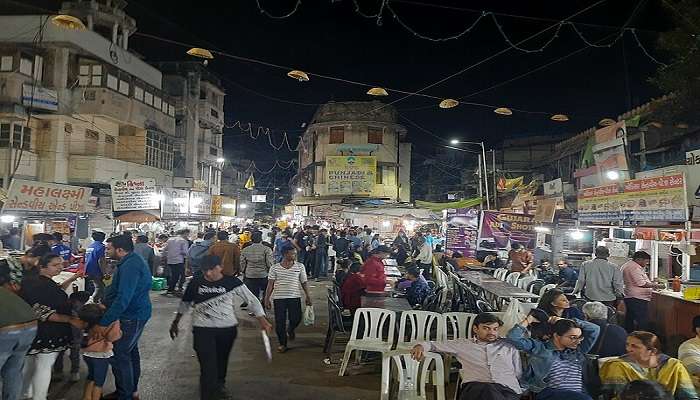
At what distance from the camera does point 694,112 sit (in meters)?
12.5

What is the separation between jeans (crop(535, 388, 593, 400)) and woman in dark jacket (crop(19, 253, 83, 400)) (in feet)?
14.9

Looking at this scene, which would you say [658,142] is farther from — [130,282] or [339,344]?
[130,282]

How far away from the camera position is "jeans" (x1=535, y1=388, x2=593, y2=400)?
403 centimetres

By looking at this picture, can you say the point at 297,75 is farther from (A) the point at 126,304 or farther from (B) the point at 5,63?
(B) the point at 5,63

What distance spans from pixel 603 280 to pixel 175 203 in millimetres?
14772

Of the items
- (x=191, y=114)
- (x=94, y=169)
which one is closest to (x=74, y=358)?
(x=94, y=169)

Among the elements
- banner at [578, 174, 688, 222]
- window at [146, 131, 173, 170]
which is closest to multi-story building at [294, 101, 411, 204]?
window at [146, 131, 173, 170]

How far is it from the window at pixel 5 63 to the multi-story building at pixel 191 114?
12.9 meters

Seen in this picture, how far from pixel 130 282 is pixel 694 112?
1387 centimetres

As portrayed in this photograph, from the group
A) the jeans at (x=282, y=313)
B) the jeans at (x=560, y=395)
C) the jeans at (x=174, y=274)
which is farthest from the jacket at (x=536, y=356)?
the jeans at (x=174, y=274)

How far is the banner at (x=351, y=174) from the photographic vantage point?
31.6m

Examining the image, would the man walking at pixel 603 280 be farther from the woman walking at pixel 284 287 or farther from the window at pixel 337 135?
the window at pixel 337 135

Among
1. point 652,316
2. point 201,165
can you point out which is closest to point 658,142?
point 652,316

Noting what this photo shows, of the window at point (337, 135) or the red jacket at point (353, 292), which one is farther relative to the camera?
the window at point (337, 135)
